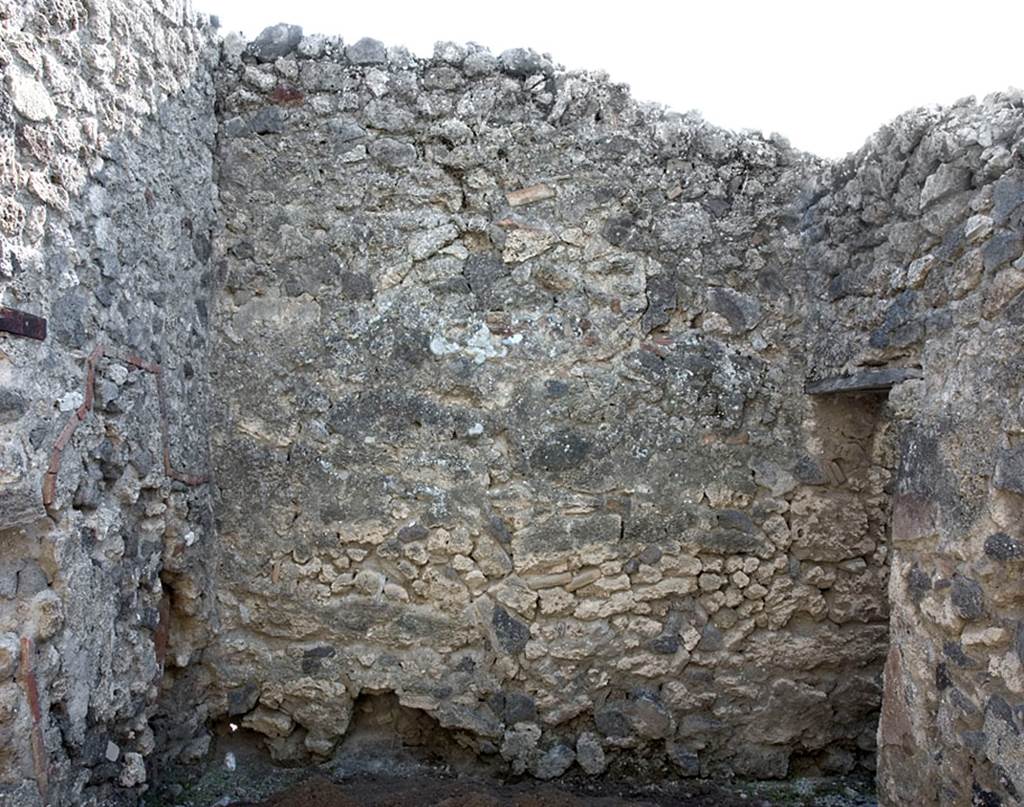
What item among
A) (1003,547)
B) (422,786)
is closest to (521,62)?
(1003,547)

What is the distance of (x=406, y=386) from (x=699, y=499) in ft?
3.89

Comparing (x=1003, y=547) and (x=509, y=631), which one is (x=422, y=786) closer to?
(x=509, y=631)

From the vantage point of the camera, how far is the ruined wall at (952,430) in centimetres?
235

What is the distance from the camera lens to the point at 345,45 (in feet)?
11.2

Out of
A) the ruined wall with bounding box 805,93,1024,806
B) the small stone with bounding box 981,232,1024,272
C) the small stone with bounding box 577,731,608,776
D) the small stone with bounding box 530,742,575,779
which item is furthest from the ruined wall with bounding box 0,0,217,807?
the small stone with bounding box 981,232,1024,272

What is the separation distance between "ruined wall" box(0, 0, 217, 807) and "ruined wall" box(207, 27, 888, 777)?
259mm

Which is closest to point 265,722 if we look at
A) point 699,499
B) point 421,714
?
point 421,714

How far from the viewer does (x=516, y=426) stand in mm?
3354

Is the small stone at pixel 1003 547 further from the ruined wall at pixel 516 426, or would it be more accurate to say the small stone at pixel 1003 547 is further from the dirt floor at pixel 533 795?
the dirt floor at pixel 533 795

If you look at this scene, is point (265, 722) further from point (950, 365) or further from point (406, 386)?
point (950, 365)

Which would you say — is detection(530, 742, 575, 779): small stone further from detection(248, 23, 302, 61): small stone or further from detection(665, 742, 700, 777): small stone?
detection(248, 23, 302, 61): small stone

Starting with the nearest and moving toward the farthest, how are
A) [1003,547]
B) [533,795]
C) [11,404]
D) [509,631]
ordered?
[11,404] < [1003,547] < [533,795] < [509,631]

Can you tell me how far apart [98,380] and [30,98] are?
0.77 m

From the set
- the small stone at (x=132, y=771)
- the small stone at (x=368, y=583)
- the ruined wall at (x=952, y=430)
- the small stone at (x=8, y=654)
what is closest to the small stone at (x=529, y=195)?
the ruined wall at (x=952, y=430)
